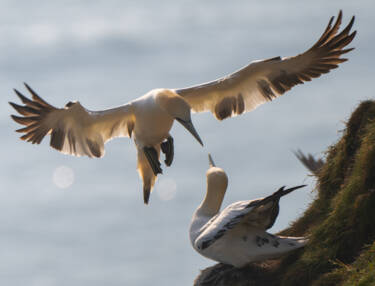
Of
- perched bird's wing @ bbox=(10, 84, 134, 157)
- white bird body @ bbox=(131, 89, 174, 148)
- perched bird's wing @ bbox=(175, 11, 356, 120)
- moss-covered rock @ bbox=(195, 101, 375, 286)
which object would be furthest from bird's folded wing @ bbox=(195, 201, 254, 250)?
perched bird's wing @ bbox=(175, 11, 356, 120)

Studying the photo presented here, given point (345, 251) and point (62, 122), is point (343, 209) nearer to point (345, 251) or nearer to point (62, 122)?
point (345, 251)

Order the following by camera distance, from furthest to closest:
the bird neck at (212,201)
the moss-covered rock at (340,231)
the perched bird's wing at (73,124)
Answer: the perched bird's wing at (73,124) < the bird neck at (212,201) < the moss-covered rock at (340,231)

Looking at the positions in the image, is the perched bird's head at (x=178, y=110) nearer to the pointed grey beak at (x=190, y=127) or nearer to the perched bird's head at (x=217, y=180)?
the pointed grey beak at (x=190, y=127)

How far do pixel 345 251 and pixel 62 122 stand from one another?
248 inches

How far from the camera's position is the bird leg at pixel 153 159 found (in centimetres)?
1427

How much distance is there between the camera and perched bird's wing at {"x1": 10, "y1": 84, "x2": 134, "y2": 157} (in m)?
14.2

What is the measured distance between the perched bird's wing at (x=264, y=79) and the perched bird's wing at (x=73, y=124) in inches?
53.7

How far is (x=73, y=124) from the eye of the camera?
575 inches

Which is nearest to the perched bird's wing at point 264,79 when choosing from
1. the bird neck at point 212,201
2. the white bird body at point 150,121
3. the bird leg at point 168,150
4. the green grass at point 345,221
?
the white bird body at point 150,121

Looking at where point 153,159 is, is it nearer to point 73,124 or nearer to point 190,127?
point 190,127

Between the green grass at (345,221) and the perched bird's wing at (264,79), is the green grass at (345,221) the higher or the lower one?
the lower one

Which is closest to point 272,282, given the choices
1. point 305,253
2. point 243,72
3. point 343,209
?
point 305,253

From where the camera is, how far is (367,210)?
10.5m

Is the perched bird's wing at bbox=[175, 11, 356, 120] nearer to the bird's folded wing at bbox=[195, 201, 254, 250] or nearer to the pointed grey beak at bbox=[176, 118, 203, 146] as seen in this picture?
the pointed grey beak at bbox=[176, 118, 203, 146]
